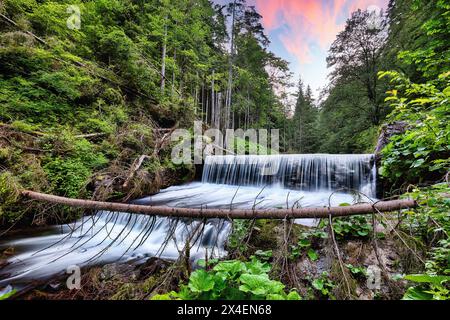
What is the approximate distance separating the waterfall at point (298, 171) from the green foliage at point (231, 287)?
544 cm

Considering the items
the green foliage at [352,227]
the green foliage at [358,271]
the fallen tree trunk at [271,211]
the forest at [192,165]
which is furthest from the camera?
the green foliage at [352,227]

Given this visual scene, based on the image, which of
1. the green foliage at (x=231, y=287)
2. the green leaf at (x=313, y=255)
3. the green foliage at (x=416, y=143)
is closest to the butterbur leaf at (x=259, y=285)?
the green foliage at (x=231, y=287)

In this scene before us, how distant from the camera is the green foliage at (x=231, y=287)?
1.30 metres

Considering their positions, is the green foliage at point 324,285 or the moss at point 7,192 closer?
the green foliage at point 324,285

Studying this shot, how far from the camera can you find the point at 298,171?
8.22m

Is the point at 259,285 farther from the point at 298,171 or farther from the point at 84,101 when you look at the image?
the point at 84,101

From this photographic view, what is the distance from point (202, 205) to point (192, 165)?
537 cm

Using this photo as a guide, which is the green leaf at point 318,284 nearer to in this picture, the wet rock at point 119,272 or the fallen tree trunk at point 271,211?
the fallen tree trunk at point 271,211

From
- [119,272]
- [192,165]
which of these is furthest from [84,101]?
[119,272]

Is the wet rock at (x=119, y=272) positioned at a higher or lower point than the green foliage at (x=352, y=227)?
lower

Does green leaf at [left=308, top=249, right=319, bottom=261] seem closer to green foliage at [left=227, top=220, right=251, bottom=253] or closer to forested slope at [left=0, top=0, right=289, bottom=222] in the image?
green foliage at [left=227, top=220, right=251, bottom=253]
